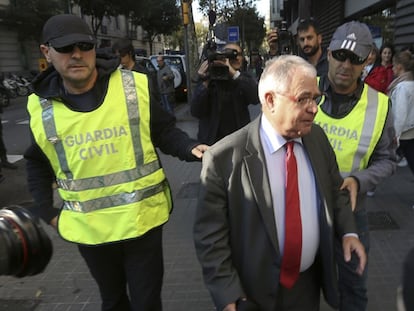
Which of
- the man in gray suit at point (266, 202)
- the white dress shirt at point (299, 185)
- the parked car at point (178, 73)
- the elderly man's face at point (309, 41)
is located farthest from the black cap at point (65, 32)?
the parked car at point (178, 73)

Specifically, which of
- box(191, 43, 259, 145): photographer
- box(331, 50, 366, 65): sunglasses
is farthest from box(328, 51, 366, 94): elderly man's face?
box(191, 43, 259, 145): photographer

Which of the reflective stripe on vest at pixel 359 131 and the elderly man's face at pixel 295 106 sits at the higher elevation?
the elderly man's face at pixel 295 106

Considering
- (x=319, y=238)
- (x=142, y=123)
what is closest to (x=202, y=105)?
(x=142, y=123)

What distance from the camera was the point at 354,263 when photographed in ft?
7.85

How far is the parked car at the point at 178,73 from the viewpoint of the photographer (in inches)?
652

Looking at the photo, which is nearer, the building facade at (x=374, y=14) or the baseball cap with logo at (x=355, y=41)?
the baseball cap with logo at (x=355, y=41)

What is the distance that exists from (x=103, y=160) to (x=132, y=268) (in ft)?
2.02

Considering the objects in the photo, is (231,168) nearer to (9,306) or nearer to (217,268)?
(217,268)

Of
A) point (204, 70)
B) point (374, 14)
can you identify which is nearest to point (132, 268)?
point (204, 70)

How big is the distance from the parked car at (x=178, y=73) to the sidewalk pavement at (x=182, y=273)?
1173 cm

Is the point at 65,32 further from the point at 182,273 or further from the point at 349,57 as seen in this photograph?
the point at 182,273

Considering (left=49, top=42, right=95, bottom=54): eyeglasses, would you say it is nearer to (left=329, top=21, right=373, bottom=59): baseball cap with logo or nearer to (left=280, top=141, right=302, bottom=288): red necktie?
(left=280, top=141, right=302, bottom=288): red necktie

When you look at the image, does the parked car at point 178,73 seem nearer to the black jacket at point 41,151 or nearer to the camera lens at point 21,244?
the black jacket at point 41,151

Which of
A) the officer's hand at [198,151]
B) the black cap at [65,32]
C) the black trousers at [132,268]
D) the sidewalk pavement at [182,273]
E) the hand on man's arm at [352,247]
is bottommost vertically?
the sidewalk pavement at [182,273]
